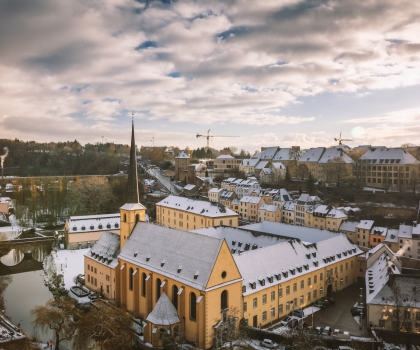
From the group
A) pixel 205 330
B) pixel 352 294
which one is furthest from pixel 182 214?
pixel 205 330

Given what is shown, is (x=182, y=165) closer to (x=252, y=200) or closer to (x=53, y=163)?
(x=252, y=200)

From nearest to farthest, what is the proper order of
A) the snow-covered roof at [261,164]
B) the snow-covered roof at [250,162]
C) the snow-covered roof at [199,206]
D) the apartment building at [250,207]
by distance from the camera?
the snow-covered roof at [199,206] → the apartment building at [250,207] → the snow-covered roof at [261,164] → the snow-covered roof at [250,162]

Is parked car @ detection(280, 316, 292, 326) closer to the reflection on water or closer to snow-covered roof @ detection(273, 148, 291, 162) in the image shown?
the reflection on water

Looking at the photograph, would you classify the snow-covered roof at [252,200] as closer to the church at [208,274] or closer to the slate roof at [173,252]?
the church at [208,274]

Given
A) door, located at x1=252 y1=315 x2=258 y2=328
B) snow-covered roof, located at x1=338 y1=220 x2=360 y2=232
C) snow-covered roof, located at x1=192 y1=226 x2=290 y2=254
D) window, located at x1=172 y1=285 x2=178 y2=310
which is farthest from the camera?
snow-covered roof, located at x1=338 y1=220 x2=360 y2=232

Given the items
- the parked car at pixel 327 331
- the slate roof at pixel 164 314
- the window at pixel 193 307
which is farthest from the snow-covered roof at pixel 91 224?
the parked car at pixel 327 331

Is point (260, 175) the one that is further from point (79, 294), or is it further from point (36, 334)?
point (36, 334)

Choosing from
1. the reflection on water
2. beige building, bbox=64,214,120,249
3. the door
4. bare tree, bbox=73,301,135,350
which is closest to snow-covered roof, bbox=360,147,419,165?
the door
